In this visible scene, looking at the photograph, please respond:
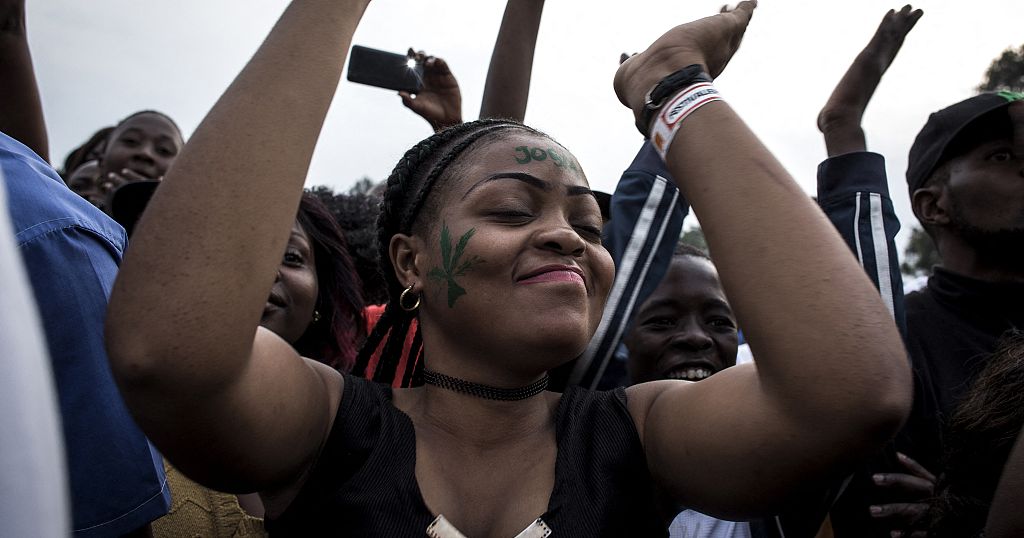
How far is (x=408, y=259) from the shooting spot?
1985 mm

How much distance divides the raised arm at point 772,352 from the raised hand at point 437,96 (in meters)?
1.97

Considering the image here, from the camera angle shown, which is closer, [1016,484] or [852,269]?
[852,269]

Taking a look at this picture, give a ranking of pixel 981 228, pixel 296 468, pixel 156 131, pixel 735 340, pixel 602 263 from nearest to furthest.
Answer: pixel 296 468 < pixel 602 263 < pixel 981 228 < pixel 735 340 < pixel 156 131

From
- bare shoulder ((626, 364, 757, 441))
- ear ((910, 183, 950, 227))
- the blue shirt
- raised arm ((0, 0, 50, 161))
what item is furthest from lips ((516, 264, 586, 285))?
ear ((910, 183, 950, 227))

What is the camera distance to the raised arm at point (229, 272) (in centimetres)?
117

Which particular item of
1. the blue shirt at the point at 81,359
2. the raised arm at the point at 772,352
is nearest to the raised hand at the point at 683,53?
the raised arm at the point at 772,352

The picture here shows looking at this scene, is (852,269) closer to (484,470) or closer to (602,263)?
(602,263)

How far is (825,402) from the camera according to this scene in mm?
1300

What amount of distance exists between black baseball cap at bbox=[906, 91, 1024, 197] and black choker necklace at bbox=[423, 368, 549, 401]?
2273 mm

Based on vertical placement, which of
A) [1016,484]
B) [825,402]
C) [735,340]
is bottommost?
[735,340]

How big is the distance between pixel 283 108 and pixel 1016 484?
1.68 m

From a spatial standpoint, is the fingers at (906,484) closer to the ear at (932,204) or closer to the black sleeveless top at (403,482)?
the black sleeveless top at (403,482)

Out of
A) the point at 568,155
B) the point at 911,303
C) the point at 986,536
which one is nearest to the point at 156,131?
the point at 568,155

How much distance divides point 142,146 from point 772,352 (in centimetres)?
434
